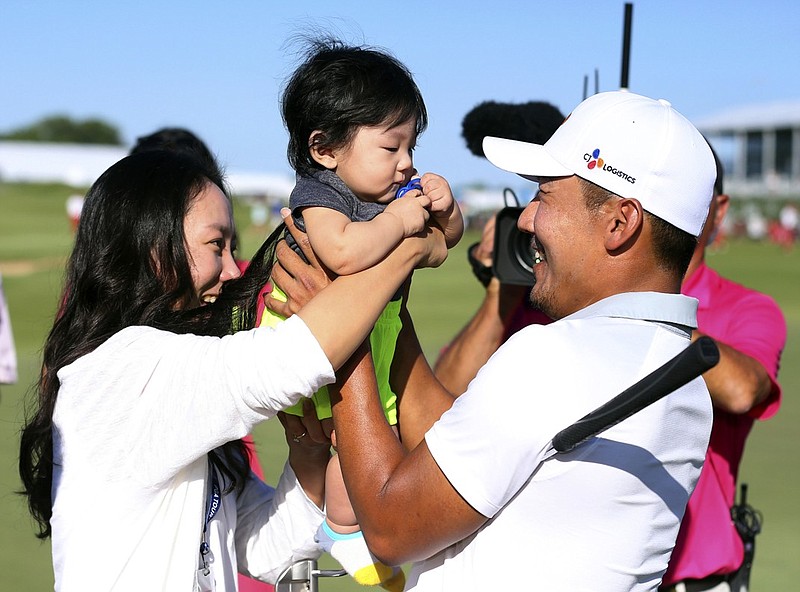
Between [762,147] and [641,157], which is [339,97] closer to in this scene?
Answer: [641,157]

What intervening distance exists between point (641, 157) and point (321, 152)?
0.95 metres

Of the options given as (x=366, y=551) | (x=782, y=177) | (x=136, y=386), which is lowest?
(x=782, y=177)

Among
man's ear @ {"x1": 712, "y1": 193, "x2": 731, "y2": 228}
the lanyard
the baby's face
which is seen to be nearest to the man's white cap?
the baby's face

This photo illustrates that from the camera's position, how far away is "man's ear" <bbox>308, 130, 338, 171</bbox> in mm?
2729

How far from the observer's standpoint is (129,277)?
249cm

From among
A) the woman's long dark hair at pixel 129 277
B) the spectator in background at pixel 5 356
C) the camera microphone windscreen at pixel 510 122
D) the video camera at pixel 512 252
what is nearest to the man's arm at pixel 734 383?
the video camera at pixel 512 252

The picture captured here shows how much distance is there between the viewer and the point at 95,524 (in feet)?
7.41

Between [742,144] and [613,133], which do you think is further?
[742,144]

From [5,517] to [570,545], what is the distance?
5.92 meters

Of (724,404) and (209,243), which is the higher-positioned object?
(209,243)

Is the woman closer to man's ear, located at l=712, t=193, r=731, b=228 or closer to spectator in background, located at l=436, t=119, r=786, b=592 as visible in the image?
spectator in background, located at l=436, t=119, r=786, b=592

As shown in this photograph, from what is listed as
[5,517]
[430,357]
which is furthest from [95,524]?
[430,357]

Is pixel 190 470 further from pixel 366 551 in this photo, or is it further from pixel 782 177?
pixel 782 177

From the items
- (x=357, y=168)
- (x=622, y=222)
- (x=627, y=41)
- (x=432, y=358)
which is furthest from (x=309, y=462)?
(x=432, y=358)
